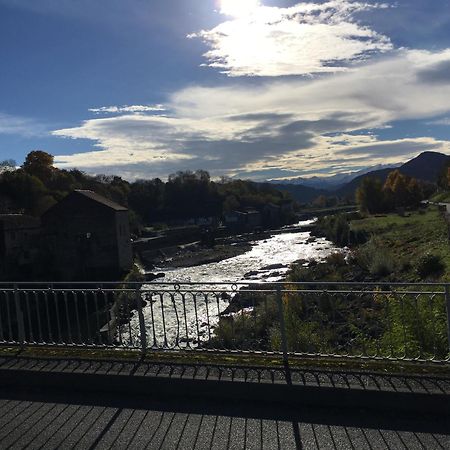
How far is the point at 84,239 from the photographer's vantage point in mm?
47219

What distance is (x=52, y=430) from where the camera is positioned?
4555mm

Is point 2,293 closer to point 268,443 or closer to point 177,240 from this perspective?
point 268,443

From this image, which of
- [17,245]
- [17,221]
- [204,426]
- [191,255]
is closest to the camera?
[204,426]

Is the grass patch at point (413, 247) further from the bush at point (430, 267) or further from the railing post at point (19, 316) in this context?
the railing post at point (19, 316)

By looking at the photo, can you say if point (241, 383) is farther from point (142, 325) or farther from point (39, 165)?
point (39, 165)

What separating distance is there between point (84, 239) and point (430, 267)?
3565 centimetres

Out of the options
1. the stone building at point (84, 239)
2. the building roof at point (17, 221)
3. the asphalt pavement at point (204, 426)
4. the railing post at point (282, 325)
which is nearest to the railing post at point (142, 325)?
the asphalt pavement at point (204, 426)

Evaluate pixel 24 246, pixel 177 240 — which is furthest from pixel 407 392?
pixel 177 240

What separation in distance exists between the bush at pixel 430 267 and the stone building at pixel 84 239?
3285 centimetres

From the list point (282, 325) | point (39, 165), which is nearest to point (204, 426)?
point (282, 325)

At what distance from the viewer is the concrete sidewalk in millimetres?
4555

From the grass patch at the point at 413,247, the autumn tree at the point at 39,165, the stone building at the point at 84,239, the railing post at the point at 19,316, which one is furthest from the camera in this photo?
the autumn tree at the point at 39,165

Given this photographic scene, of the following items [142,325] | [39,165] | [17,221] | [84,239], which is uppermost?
[39,165]

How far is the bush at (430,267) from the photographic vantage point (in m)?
→ 18.8
